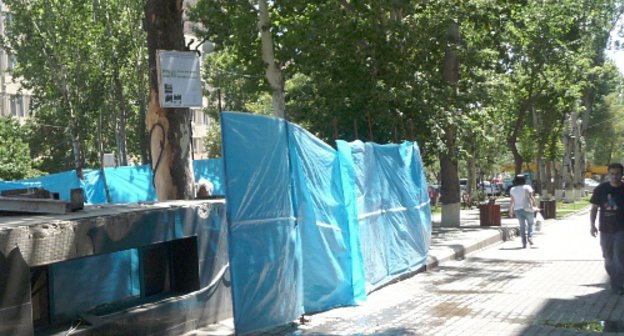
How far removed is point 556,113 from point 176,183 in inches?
1473

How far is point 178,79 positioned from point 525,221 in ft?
38.8

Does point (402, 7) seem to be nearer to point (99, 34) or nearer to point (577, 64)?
point (577, 64)

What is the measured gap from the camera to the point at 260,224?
913cm

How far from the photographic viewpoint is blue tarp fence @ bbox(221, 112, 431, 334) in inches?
349

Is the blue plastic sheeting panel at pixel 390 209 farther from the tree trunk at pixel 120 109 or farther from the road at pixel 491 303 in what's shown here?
the tree trunk at pixel 120 109

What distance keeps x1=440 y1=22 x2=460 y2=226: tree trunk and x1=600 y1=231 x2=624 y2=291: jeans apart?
36.4 feet

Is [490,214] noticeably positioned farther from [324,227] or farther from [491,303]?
[324,227]

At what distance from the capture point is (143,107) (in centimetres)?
4059

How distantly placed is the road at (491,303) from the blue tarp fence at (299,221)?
0.33 m

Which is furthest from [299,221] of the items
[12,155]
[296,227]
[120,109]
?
[12,155]

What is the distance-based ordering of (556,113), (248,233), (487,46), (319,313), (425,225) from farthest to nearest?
(556,113) < (487,46) < (425,225) < (319,313) < (248,233)

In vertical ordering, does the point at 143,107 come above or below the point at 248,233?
above

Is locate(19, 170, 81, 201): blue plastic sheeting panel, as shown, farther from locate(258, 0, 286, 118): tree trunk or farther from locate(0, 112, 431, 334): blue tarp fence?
locate(0, 112, 431, 334): blue tarp fence

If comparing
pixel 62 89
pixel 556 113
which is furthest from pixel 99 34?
pixel 556 113
